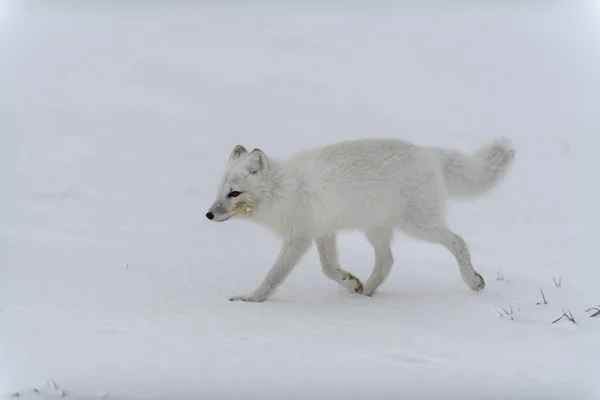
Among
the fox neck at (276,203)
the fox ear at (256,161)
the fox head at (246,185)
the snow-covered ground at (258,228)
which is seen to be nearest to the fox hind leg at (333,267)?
the snow-covered ground at (258,228)

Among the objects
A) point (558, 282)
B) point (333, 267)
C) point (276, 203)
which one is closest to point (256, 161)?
point (276, 203)

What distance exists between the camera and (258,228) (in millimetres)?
6414

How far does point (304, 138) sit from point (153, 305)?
185 inches

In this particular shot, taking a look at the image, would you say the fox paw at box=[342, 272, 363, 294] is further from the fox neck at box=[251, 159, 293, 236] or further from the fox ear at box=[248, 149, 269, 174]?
the fox ear at box=[248, 149, 269, 174]

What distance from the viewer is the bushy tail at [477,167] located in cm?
410

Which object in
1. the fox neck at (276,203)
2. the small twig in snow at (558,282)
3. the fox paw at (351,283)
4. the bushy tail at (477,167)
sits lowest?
the fox paw at (351,283)

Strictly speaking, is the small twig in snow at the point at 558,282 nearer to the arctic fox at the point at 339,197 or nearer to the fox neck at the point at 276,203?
the arctic fox at the point at 339,197

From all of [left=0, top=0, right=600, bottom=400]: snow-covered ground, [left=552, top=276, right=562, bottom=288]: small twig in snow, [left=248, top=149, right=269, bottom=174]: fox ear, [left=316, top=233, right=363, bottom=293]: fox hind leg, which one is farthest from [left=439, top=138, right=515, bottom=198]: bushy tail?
[left=248, top=149, right=269, bottom=174]: fox ear

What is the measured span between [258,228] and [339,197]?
2.69m

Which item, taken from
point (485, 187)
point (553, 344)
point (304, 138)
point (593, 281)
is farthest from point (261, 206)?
point (304, 138)

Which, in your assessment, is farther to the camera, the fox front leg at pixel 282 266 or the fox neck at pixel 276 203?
the fox neck at pixel 276 203

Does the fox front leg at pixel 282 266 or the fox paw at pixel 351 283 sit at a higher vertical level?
the fox front leg at pixel 282 266

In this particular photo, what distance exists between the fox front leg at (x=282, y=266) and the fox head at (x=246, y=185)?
0.31 meters

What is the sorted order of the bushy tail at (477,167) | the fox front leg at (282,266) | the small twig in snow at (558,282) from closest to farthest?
the fox front leg at (282,266), the small twig in snow at (558,282), the bushy tail at (477,167)
